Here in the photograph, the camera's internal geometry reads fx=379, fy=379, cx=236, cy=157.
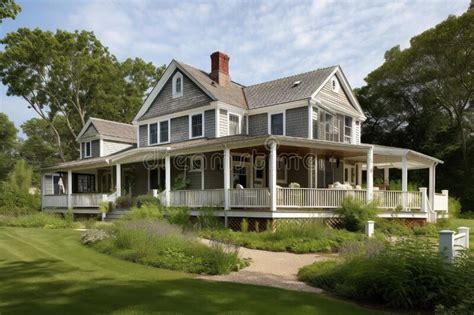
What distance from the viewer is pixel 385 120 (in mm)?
38656

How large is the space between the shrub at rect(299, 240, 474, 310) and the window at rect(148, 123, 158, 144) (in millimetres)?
18993

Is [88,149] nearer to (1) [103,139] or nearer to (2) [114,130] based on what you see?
(1) [103,139]

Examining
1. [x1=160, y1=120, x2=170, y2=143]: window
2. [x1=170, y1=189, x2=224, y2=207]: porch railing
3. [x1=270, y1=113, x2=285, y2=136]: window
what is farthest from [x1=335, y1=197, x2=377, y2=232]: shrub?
[x1=160, y1=120, x2=170, y2=143]: window

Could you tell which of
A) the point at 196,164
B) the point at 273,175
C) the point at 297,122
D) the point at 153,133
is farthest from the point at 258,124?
the point at 273,175

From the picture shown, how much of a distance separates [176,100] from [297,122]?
7.85 meters

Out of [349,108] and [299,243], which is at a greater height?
[349,108]

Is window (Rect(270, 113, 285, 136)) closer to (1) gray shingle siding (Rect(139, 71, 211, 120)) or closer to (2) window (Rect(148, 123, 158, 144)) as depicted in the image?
(1) gray shingle siding (Rect(139, 71, 211, 120))

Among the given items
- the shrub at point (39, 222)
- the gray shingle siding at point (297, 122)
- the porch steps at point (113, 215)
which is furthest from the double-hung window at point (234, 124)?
the shrub at point (39, 222)

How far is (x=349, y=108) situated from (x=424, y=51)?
15.8 metres

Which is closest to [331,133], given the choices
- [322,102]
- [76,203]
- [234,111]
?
[322,102]

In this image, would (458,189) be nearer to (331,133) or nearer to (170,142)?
(331,133)

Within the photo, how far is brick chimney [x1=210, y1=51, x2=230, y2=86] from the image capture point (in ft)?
77.0

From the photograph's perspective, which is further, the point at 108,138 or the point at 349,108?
the point at 108,138

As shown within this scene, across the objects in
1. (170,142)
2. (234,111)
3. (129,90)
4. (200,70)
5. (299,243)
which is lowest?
(299,243)
